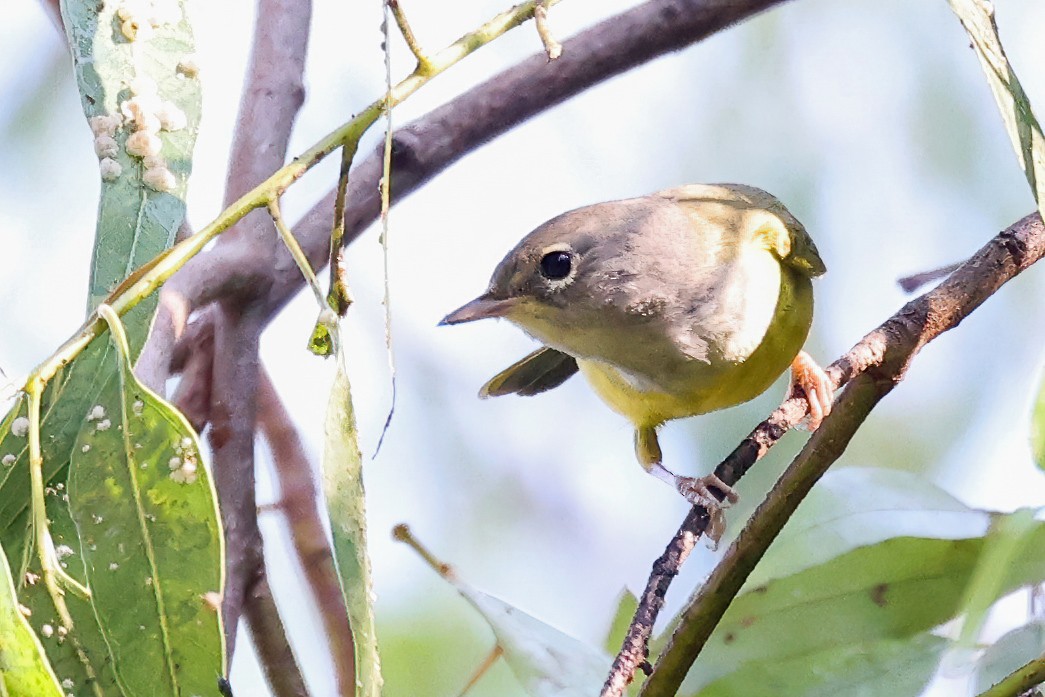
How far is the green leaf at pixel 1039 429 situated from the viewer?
3.33ft

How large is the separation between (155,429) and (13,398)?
92mm

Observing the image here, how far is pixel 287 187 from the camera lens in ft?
2.39

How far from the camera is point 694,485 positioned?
4.15 feet

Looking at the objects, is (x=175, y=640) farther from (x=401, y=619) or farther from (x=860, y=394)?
(x=401, y=619)

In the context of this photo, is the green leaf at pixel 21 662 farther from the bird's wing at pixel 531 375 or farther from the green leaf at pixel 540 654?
Result: the bird's wing at pixel 531 375

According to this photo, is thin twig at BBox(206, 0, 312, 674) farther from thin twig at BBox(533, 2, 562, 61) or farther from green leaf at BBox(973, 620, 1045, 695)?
green leaf at BBox(973, 620, 1045, 695)

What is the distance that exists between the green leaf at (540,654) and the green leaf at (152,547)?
1.36ft

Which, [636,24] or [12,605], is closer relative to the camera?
[12,605]

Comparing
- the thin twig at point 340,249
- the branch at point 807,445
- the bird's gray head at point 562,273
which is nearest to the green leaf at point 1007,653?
the branch at point 807,445

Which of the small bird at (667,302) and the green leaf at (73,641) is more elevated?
the small bird at (667,302)

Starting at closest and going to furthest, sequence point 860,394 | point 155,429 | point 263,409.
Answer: point 155,429 < point 860,394 < point 263,409

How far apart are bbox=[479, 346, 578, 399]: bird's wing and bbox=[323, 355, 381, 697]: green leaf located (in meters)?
0.89

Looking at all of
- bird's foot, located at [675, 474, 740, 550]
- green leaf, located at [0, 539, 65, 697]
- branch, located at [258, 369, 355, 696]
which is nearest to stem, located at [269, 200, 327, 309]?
green leaf, located at [0, 539, 65, 697]

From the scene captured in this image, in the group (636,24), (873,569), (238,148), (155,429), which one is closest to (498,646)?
(873,569)
